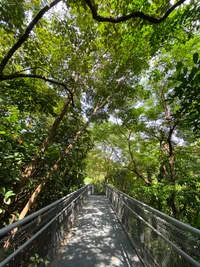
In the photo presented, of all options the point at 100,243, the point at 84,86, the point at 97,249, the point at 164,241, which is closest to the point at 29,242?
the point at 164,241

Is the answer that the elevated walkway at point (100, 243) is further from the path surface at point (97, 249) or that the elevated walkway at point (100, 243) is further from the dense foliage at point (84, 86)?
the dense foliage at point (84, 86)

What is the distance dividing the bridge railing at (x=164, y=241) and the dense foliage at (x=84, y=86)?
122 cm

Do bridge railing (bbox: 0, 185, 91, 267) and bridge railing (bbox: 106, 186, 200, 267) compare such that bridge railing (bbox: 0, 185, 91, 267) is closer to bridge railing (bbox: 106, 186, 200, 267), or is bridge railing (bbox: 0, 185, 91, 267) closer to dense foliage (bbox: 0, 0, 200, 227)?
dense foliage (bbox: 0, 0, 200, 227)

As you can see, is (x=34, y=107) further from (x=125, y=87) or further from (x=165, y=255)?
(x=125, y=87)

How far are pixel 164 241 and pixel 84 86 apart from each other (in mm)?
4167

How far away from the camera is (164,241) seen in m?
2.15

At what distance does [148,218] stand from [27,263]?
1952 mm

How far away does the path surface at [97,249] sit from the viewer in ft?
9.37

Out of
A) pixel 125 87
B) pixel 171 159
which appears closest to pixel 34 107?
pixel 125 87

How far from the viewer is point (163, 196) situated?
5.25 meters

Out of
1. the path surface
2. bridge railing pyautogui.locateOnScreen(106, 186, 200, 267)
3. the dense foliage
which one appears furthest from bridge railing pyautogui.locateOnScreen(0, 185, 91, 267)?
bridge railing pyautogui.locateOnScreen(106, 186, 200, 267)

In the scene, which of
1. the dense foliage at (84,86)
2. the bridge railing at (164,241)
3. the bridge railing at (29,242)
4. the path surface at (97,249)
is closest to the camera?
the bridge railing at (29,242)

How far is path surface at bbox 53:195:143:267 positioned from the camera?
2.86 m

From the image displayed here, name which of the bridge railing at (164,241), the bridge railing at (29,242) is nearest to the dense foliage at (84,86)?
the bridge railing at (29,242)
